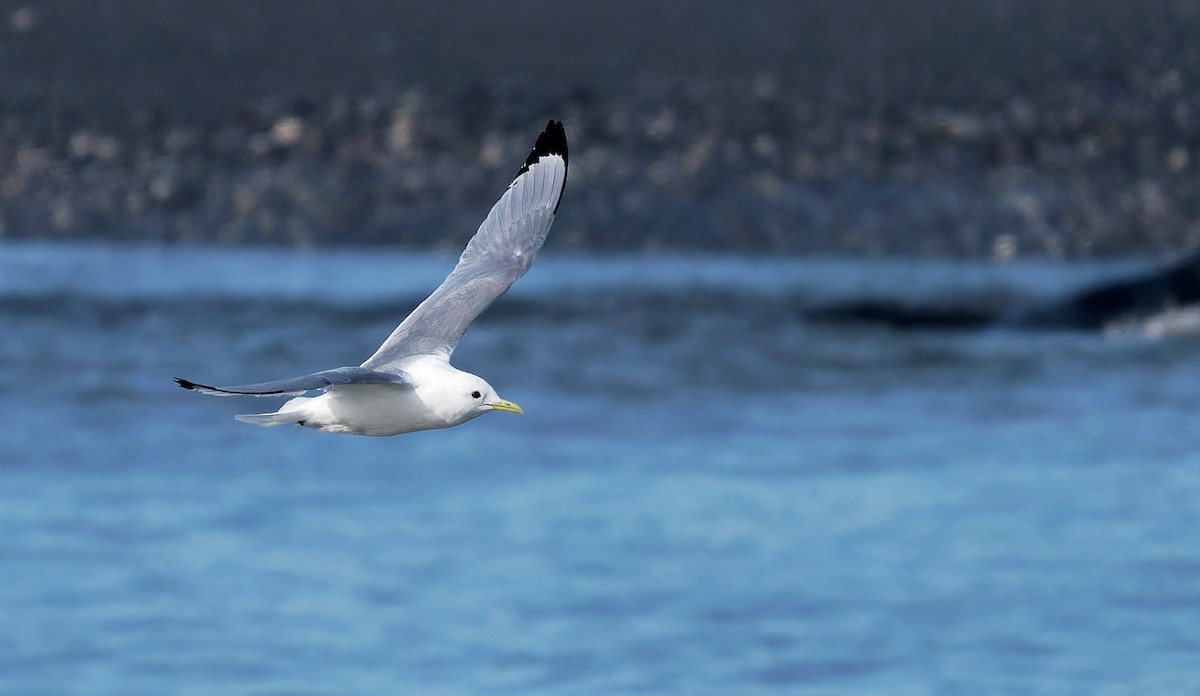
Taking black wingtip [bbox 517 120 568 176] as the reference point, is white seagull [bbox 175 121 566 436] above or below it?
below

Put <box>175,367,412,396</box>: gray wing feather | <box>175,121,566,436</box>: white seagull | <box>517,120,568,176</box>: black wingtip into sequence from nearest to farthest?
<box>175,367,412,396</box>: gray wing feather → <box>175,121,566,436</box>: white seagull → <box>517,120,568,176</box>: black wingtip

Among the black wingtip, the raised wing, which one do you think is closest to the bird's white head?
the raised wing

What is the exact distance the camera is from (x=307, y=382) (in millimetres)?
7910

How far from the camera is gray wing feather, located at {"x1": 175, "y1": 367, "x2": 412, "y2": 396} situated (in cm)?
737

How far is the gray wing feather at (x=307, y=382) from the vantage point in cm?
737

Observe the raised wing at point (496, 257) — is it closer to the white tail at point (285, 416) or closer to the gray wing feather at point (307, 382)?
the white tail at point (285, 416)

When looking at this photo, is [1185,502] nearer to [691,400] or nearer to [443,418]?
[691,400]

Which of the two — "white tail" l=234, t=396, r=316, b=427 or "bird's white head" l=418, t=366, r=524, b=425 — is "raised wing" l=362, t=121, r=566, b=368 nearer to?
"white tail" l=234, t=396, r=316, b=427

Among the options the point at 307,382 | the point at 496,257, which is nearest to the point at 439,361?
the point at 496,257

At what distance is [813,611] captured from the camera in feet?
47.2

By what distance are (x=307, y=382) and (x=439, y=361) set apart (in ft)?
5.64

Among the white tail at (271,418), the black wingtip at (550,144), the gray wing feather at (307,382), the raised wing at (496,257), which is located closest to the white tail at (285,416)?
the white tail at (271,418)

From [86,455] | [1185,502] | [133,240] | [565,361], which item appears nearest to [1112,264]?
[565,361]

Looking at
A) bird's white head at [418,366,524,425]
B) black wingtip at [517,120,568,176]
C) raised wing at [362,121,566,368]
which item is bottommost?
bird's white head at [418,366,524,425]
